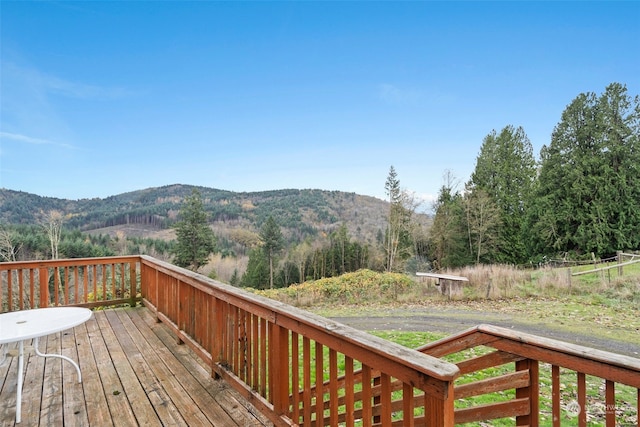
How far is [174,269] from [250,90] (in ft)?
41.8

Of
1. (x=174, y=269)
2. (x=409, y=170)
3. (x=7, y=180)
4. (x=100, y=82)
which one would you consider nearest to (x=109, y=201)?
(x=7, y=180)

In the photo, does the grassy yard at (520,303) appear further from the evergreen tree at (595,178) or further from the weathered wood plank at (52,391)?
the evergreen tree at (595,178)

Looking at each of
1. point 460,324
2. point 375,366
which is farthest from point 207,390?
point 460,324

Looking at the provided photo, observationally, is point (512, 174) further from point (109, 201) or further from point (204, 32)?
point (109, 201)

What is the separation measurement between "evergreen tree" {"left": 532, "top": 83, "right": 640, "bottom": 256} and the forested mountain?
29.9 ft

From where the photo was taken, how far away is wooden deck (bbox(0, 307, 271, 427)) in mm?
2255

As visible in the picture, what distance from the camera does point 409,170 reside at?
25.1 meters

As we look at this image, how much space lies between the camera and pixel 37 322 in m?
2.68

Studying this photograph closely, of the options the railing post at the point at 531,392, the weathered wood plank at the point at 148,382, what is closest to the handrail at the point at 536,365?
the railing post at the point at 531,392

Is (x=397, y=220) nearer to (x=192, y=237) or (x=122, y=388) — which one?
(x=192, y=237)

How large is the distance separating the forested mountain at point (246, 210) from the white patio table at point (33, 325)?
25.1 metres

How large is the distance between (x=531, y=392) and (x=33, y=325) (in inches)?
141

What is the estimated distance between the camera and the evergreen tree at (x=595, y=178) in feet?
60.3

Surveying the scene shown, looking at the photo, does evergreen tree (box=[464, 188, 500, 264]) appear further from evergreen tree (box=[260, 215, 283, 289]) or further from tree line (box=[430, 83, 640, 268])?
evergreen tree (box=[260, 215, 283, 289])
